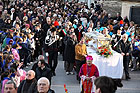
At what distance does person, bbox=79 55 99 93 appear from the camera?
32.3 feet

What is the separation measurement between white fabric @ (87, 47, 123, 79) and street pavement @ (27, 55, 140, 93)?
633 millimetres

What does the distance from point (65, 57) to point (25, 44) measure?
187 cm

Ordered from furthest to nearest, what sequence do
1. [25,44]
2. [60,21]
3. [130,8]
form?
[130,8] → [60,21] → [25,44]

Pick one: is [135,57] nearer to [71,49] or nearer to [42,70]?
[71,49]

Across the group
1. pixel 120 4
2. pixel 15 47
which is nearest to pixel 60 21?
pixel 15 47

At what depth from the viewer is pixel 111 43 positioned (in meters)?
14.7

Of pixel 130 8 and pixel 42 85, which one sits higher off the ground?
pixel 130 8

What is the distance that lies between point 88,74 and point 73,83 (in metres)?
3.45

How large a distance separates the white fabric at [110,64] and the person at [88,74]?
265 centimetres

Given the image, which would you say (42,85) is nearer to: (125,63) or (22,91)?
(22,91)

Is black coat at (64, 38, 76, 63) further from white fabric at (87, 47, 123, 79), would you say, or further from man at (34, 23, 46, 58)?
man at (34, 23, 46, 58)

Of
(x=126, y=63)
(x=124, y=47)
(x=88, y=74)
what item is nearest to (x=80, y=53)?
(x=124, y=47)

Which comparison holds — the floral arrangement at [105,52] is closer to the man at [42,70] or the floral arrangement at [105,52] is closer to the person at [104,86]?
the man at [42,70]

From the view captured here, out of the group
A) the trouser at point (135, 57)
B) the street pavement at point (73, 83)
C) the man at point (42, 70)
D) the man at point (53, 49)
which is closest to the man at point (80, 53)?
the street pavement at point (73, 83)
